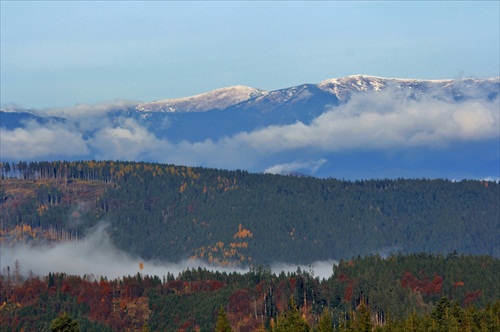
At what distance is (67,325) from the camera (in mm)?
184500
